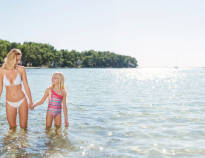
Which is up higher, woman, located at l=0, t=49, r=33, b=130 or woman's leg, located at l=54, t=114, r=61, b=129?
woman, located at l=0, t=49, r=33, b=130

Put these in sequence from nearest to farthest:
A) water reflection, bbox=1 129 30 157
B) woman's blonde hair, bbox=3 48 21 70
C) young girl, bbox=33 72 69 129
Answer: water reflection, bbox=1 129 30 157, woman's blonde hair, bbox=3 48 21 70, young girl, bbox=33 72 69 129

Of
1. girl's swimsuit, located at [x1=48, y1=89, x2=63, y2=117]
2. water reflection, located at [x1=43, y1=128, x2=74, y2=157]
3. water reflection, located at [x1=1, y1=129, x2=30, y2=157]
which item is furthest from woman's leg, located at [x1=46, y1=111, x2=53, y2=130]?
water reflection, located at [x1=1, y1=129, x2=30, y2=157]

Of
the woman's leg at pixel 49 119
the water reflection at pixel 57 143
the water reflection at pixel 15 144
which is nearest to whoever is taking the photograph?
the water reflection at pixel 15 144

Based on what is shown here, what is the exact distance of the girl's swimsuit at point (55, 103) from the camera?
7.53 m

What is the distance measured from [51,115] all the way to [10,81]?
1.73 m

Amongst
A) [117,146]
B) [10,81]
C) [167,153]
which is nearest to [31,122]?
[10,81]

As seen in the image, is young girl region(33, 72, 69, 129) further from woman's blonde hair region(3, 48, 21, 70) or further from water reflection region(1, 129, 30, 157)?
woman's blonde hair region(3, 48, 21, 70)

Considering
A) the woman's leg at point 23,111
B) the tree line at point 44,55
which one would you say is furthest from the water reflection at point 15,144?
the tree line at point 44,55

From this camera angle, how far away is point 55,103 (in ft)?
25.0

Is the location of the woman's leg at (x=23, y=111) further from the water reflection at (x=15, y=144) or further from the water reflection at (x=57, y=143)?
the water reflection at (x=57, y=143)

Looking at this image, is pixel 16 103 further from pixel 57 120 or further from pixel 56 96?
pixel 57 120

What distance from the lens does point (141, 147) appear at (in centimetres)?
699

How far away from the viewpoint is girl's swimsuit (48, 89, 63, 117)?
24.7 feet

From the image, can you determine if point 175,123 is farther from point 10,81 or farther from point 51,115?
point 10,81
